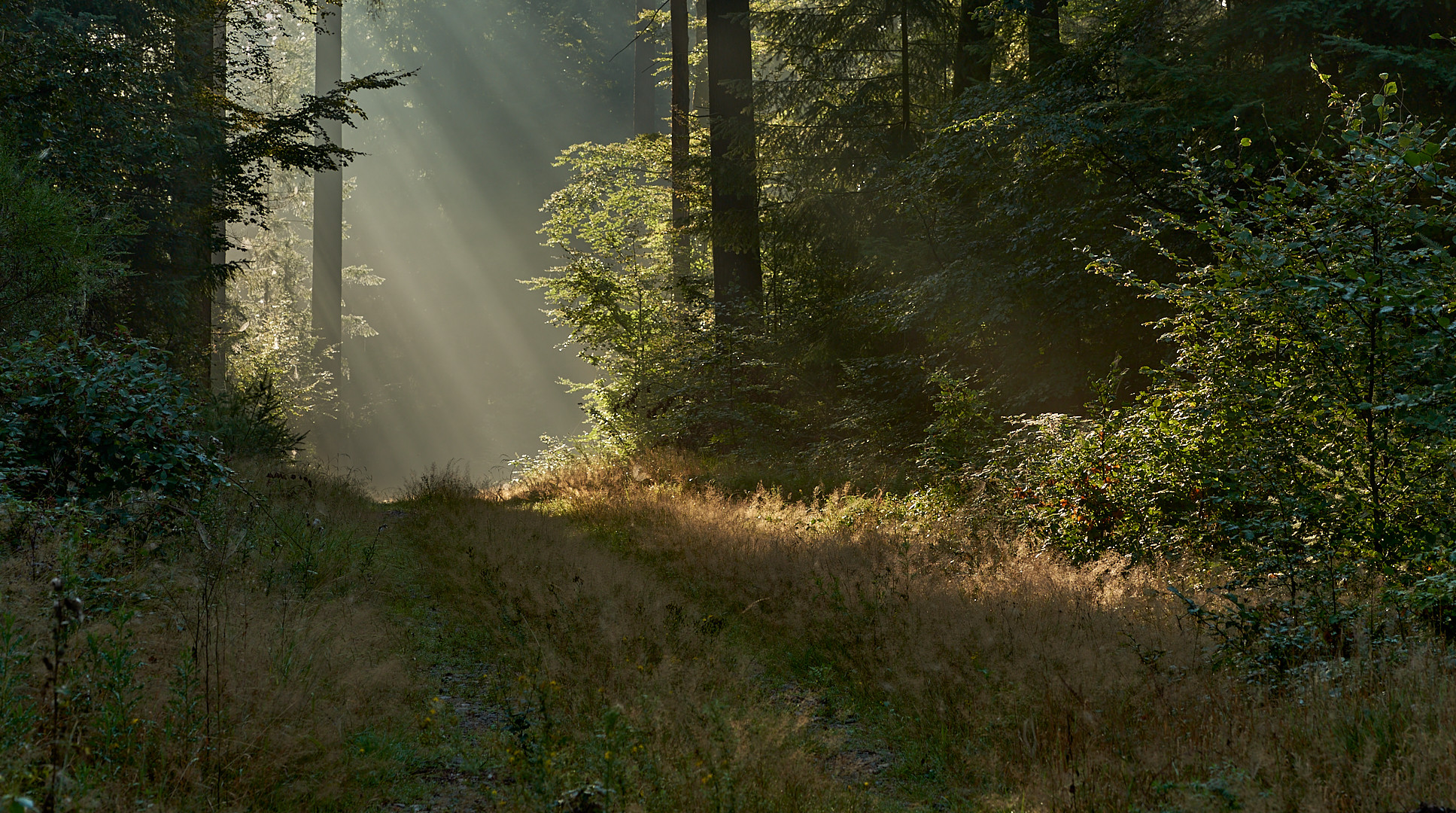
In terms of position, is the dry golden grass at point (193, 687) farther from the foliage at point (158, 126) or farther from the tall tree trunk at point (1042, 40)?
the tall tree trunk at point (1042, 40)

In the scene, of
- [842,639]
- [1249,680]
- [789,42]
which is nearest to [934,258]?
[789,42]

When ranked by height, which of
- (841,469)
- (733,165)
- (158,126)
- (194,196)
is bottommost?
(841,469)

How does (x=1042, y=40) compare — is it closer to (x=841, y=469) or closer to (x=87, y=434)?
(x=841, y=469)

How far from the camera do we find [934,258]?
14.3 meters

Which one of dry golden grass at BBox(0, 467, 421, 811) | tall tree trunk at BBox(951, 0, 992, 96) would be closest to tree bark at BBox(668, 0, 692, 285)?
tall tree trunk at BBox(951, 0, 992, 96)

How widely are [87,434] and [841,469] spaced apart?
371 inches

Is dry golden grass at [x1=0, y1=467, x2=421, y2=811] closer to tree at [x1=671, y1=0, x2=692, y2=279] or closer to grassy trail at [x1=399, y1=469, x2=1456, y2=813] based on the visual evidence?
grassy trail at [x1=399, y1=469, x2=1456, y2=813]

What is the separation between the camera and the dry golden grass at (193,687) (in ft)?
10.5

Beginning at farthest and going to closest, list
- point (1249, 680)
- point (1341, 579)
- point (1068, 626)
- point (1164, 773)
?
point (1068, 626) < point (1341, 579) < point (1249, 680) < point (1164, 773)

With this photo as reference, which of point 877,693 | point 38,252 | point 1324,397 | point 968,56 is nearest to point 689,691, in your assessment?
point 877,693

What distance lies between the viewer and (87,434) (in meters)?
6.49

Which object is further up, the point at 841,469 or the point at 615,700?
the point at 841,469

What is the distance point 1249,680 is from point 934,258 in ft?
35.6

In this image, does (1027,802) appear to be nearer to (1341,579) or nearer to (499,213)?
(1341,579)
